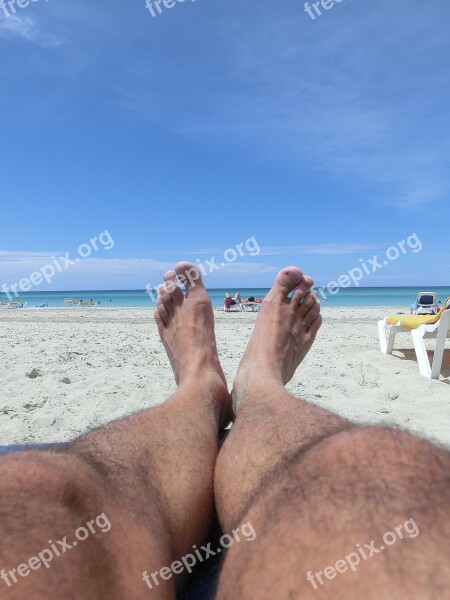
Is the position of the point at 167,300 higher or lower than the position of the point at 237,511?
higher

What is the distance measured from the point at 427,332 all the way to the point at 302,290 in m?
1.89

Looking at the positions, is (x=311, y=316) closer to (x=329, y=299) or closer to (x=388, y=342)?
(x=388, y=342)

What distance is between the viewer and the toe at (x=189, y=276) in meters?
2.35

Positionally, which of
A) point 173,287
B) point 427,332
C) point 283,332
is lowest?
point 427,332

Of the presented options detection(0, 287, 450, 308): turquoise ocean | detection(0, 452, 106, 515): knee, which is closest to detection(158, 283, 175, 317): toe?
detection(0, 452, 106, 515): knee

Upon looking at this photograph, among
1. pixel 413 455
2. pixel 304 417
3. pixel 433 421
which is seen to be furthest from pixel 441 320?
pixel 413 455

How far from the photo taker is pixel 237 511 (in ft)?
2.62

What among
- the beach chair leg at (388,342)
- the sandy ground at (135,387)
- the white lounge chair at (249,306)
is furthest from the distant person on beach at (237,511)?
the white lounge chair at (249,306)

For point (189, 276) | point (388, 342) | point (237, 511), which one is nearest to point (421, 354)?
point (388, 342)

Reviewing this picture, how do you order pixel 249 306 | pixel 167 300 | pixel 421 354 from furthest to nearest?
pixel 249 306, pixel 421 354, pixel 167 300

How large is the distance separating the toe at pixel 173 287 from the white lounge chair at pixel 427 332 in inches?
80.0

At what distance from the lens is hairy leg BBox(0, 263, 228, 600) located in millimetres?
547

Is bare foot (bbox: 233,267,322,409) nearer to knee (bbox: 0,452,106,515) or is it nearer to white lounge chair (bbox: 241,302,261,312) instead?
knee (bbox: 0,452,106,515)

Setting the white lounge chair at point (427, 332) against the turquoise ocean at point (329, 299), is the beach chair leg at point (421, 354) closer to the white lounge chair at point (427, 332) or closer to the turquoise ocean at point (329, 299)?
the white lounge chair at point (427, 332)
